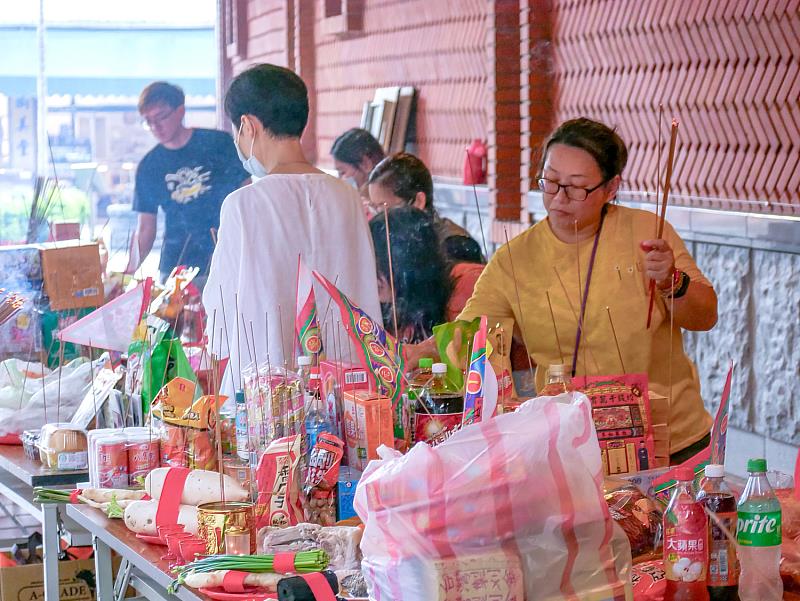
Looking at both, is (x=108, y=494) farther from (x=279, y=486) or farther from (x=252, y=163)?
(x=252, y=163)

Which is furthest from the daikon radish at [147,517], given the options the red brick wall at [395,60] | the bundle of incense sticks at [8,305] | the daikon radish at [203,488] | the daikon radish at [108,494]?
the red brick wall at [395,60]

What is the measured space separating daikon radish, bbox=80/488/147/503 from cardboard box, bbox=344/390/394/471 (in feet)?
1.37

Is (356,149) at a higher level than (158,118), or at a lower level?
lower

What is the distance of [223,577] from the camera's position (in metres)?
1.89

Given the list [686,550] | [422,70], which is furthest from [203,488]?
[422,70]

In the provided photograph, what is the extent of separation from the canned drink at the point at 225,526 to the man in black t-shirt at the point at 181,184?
310 centimetres

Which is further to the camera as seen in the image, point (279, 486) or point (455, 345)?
point (455, 345)

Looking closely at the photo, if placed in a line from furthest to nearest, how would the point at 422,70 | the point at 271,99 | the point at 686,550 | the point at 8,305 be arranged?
the point at 422,70, the point at 8,305, the point at 271,99, the point at 686,550

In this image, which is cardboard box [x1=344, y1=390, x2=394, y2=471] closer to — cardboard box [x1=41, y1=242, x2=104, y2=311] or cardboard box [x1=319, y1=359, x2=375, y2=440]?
cardboard box [x1=319, y1=359, x2=375, y2=440]

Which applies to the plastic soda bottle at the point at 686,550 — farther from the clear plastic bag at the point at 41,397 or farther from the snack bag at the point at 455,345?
the clear plastic bag at the point at 41,397

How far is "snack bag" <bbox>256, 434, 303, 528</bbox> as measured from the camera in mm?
2115

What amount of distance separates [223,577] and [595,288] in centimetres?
119

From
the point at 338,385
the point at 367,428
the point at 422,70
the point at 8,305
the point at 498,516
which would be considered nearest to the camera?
the point at 498,516

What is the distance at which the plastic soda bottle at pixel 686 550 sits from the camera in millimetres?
1781
